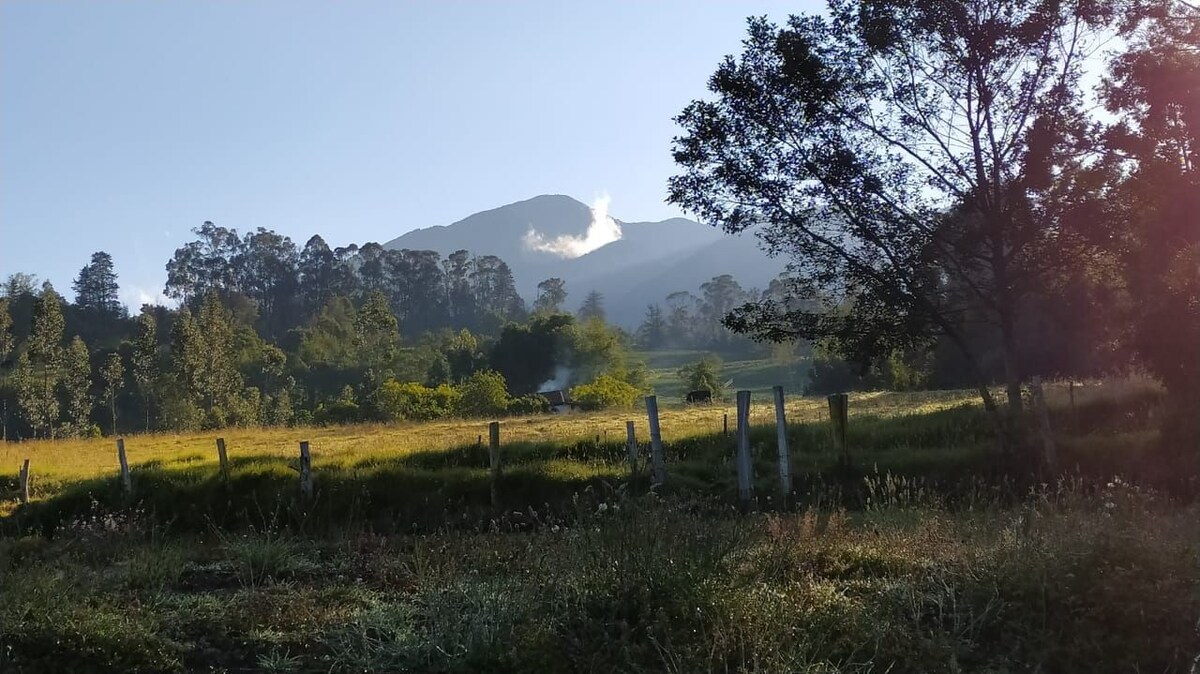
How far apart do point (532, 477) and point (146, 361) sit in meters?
48.5

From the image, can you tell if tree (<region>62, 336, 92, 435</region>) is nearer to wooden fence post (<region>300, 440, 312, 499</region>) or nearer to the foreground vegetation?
wooden fence post (<region>300, 440, 312, 499</region>)

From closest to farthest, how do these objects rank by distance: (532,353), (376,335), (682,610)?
(682,610)
(376,335)
(532,353)

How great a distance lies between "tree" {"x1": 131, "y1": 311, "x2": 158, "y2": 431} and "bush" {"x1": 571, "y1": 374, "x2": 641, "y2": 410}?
26249 mm

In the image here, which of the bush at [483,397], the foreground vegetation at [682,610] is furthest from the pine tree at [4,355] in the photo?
the foreground vegetation at [682,610]

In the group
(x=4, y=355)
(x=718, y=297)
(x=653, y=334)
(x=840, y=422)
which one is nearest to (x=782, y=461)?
(x=840, y=422)

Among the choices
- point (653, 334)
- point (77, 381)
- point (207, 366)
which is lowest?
point (77, 381)

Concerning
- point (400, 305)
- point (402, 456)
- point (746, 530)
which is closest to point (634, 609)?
point (746, 530)

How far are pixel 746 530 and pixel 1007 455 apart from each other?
9.25 m

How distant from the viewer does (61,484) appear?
1606cm

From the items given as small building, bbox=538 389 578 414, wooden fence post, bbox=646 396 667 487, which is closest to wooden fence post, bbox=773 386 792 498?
wooden fence post, bbox=646 396 667 487

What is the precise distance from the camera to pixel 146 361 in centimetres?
5281

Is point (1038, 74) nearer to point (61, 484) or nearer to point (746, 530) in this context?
point (746, 530)

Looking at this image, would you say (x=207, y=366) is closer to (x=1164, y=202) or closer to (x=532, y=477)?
(x=532, y=477)

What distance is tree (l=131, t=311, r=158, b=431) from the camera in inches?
1991
